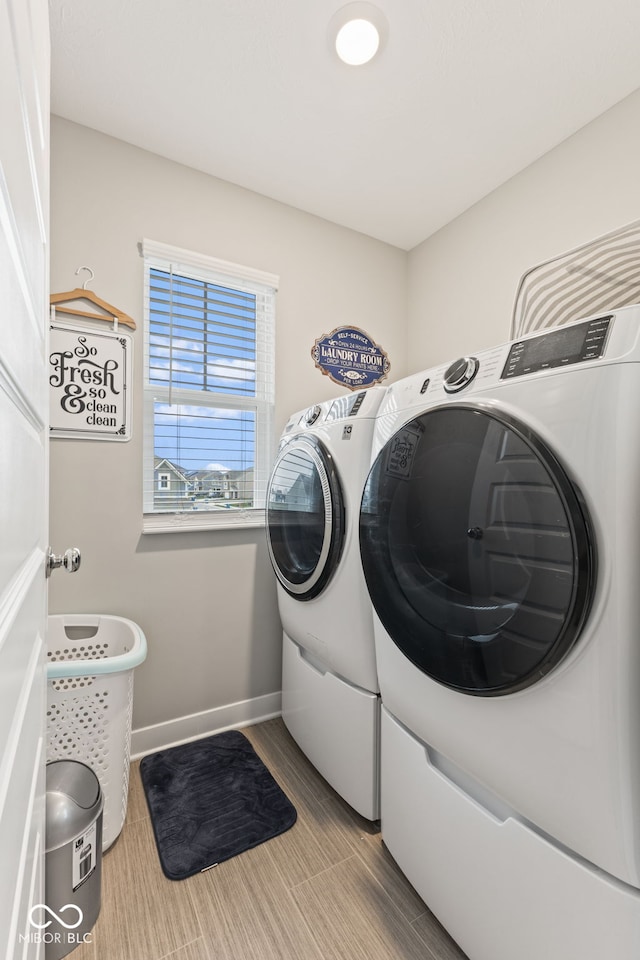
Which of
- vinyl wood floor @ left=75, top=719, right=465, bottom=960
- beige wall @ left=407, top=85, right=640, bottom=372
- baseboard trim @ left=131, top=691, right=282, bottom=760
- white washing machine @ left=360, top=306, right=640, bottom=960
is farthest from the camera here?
baseboard trim @ left=131, top=691, right=282, bottom=760

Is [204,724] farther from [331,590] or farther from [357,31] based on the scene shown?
[357,31]

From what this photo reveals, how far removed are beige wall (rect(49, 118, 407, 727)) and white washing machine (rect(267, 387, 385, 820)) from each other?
35cm

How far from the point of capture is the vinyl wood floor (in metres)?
1.05

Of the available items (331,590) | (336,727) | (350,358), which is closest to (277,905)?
(336,727)

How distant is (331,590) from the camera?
1.44 metres

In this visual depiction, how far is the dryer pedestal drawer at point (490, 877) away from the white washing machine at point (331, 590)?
0.14 m

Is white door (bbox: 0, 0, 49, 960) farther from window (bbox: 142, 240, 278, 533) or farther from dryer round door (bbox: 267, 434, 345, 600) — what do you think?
window (bbox: 142, 240, 278, 533)

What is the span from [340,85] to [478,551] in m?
1.65

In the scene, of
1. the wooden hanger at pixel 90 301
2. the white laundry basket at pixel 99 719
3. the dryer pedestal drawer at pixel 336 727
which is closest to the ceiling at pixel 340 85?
the wooden hanger at pixel 90 301

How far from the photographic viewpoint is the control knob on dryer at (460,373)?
3.20ft

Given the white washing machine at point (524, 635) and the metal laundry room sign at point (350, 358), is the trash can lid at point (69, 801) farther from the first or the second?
the metal laundry room sign at point (350, 358)

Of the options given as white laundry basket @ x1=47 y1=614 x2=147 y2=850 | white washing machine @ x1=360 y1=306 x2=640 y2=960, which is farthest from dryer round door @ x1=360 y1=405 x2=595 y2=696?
white laundry basket @ x1=47 y1=614 x2=147 y2=850

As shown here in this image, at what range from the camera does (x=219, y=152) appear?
180 centimetres

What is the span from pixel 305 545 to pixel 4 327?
1238 millimetres
